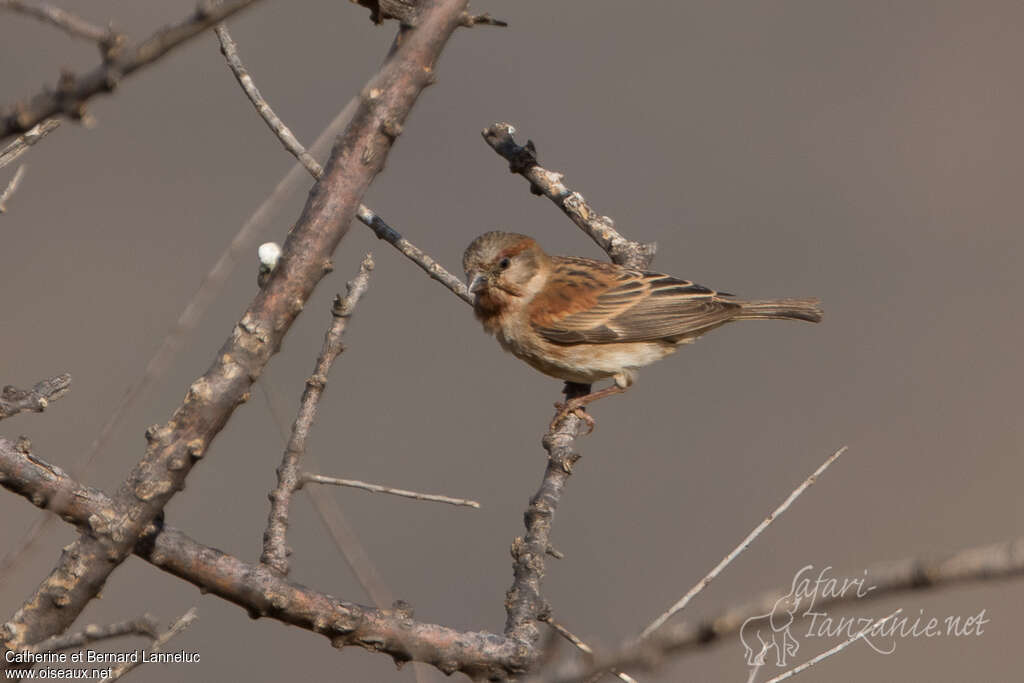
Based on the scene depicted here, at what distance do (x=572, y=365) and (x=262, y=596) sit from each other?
413 centimetres

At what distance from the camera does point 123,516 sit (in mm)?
2266

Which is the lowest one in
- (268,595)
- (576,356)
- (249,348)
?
(268,595)

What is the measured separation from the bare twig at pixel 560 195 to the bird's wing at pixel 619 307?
17 centimetres

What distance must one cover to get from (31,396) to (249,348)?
0.97m

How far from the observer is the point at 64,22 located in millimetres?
1427

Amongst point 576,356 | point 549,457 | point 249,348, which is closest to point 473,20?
point 249,348

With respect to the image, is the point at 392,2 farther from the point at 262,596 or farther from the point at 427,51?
the point at 262,596

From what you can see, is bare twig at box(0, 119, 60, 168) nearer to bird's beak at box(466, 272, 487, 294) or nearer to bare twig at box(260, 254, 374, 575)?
bare twig at box(260, 254, 374, 575)

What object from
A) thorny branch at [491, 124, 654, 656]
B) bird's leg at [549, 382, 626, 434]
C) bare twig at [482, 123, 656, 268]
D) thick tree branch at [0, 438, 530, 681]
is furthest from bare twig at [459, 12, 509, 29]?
bird's leg at [549, 382, 626, 434]

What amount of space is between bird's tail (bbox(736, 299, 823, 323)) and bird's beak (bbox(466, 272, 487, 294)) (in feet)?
5.98

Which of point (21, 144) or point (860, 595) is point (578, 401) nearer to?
point (21, 144)

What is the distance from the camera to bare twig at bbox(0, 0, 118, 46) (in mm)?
1413

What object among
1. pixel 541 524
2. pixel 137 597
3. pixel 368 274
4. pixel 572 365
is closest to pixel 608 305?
pixel 572 365

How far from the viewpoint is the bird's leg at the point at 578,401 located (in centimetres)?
580
